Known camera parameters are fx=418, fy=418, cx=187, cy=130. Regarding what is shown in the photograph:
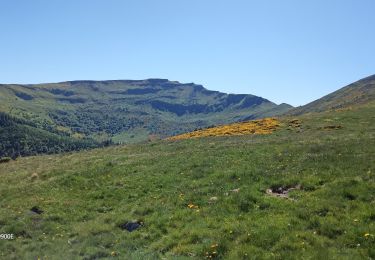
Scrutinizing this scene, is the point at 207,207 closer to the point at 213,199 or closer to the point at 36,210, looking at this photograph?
the point at 213,199

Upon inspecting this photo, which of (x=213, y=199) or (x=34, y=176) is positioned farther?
(x=34, y=176)

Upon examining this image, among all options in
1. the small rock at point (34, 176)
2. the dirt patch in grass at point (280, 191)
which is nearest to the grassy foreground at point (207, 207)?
the small rock at point (34, 176)

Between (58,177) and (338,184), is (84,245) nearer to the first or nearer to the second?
(338,184)

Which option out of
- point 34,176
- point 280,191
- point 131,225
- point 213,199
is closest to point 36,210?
point 131,225

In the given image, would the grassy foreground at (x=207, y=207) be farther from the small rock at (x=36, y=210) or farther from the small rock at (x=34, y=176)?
the small rock at (x=36, y=210)

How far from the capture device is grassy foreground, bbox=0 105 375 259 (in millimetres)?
16125

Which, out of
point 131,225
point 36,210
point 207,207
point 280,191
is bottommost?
point 36,210

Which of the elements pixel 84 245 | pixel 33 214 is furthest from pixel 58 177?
pixel 84 245

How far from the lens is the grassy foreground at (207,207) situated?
635 inches

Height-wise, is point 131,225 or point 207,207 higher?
point 207,207

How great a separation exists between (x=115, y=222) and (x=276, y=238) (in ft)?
30.3

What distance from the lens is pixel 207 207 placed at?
21391 mm

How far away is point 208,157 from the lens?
118 ft

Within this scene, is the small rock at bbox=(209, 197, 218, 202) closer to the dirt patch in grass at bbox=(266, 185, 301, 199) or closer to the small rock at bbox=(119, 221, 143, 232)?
the dirt patch in grass at bbox=(266, 185, 301, 199)
